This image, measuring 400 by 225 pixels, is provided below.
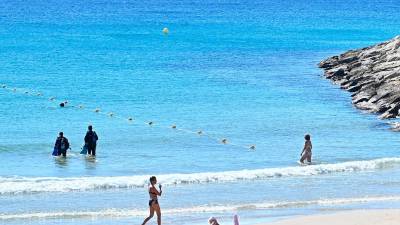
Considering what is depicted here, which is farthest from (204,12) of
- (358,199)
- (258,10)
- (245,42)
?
(358,199)

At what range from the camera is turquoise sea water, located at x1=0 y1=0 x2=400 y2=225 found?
28.3 metres

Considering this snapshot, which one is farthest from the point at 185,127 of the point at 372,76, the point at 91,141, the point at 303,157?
the point at 372,76

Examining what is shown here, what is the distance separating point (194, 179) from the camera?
3152cm

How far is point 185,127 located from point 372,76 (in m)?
12.2

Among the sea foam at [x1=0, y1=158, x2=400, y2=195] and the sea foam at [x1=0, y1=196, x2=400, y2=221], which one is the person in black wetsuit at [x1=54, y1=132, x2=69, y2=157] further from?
the sea foam at [x1=0, y1=196, x2=400, y2=221]

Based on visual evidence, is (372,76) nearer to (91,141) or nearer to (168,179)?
(91,141)

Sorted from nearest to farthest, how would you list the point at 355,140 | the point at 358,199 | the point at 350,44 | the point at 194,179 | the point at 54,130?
the point at 358,199 → the point at 194,179 → the point at 355,140 → the point at 54,130 → the point at 350,44

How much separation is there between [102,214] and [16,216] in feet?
7.29

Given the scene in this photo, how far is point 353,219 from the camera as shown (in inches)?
971

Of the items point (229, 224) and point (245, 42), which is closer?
point (229, 224)

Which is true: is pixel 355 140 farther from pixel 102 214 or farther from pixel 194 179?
pixel 102 214

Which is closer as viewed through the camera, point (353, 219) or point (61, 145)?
point (353, 219)

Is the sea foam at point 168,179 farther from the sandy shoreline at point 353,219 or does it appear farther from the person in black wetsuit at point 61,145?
the sandy shoreline at point 353,219

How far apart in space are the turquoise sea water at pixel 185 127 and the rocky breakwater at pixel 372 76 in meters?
0.80
